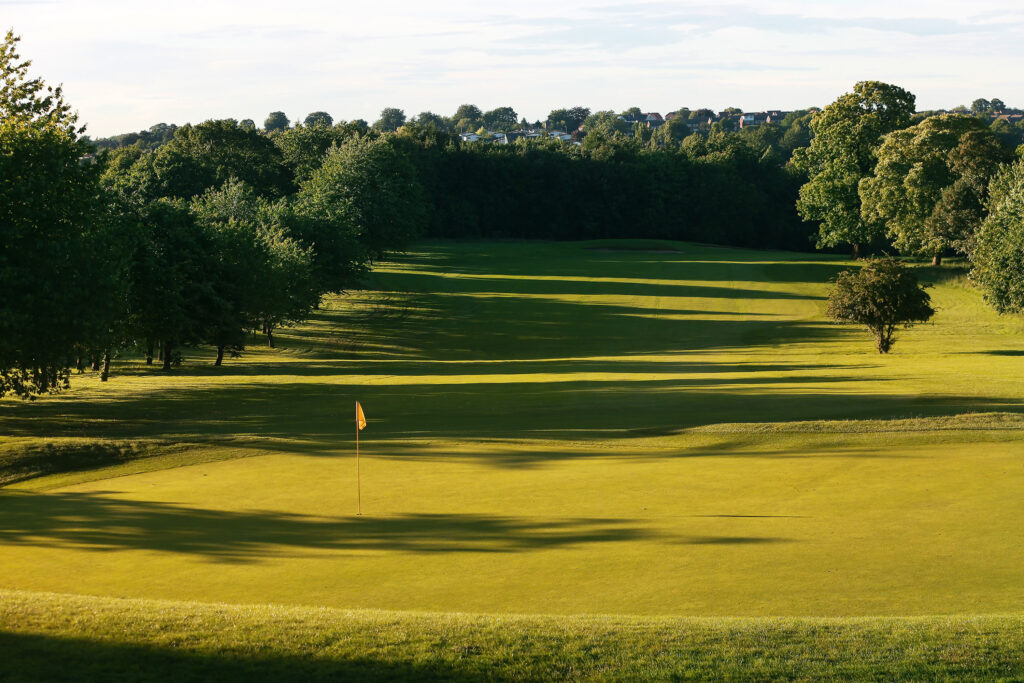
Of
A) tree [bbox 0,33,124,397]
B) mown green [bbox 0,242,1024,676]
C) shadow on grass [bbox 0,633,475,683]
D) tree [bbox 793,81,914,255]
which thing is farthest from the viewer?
tree [bbox 793,81,914,255]

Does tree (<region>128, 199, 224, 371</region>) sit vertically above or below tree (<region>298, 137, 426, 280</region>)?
below

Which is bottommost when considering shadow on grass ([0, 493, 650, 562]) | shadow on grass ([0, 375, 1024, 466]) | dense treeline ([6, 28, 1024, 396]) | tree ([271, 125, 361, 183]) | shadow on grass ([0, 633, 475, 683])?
shadow on grass ([0, 375, 1024, 466])

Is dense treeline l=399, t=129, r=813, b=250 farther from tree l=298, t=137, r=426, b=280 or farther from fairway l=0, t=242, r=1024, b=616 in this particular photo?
fairway l=0, t=242, r=1024, b=616

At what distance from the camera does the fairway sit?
504 inches

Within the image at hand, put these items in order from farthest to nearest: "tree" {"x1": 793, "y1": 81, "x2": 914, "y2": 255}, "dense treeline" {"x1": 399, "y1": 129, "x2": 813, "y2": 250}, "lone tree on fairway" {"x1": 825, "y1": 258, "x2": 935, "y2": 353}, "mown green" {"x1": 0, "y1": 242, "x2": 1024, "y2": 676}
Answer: "dense treeline" {"x1": 399, "y1": 129, "x2": 813, "y2": 250} < "tree" {"x1": 793, "y1": 81, "x2": 914, "y2": 255} < "lone tree on fairway" {"x1": 825, "y1": 258, "x2": 935, "y2": 353} < "mown green" {"x1": 0, "y1": 242, "x2": 1024, "y2": 676}

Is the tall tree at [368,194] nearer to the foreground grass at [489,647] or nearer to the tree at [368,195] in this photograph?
the tree at [368,195]

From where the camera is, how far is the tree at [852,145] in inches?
3083

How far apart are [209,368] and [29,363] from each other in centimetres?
1991

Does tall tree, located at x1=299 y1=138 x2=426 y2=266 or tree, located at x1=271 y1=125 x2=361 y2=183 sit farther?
tree, located at x1=271 y1=125 x2=361 y2=183

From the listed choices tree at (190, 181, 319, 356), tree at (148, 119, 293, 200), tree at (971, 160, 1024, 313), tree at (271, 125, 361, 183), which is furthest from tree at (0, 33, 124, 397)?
tree at (271, 125, 361, 183)

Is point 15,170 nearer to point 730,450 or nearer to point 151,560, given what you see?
point 151,560

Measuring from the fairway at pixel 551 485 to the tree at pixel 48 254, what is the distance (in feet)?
8.16

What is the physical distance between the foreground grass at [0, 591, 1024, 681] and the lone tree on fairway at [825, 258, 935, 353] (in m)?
34.6

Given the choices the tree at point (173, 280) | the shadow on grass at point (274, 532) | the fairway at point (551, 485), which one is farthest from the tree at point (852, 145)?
the shadow on grass at point (274, 532)
